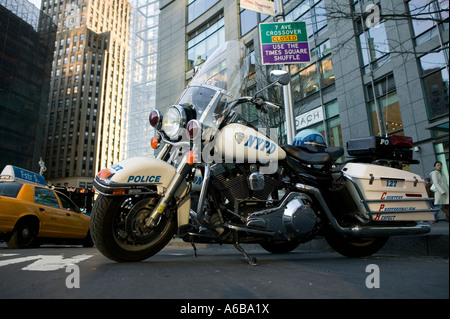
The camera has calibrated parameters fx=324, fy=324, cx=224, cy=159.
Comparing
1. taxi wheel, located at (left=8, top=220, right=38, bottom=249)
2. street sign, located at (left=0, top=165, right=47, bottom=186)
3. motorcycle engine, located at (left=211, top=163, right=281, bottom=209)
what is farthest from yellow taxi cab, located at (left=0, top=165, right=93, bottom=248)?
motorcycle engine, located at (left=211, top=163, right=281, bottom=209)

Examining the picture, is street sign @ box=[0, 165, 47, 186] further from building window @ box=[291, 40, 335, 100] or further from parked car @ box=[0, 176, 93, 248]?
building window @ box=[291, 40, 335, 100]

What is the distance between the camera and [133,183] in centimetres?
271

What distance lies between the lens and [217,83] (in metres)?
3.37

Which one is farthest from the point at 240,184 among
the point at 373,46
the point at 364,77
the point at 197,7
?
the point at 197,7

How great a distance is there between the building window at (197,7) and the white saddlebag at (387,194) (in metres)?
28.0

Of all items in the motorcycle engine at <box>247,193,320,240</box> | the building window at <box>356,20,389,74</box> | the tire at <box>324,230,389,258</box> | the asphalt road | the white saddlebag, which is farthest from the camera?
the building window at <box>356,20,389,74</box>

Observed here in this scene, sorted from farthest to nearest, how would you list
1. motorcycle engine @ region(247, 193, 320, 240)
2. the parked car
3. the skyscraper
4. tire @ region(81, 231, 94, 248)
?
1. the skyscraper
2. tire @ region(81, 231, 94, 248)
3. the parked car
4. motorcycle engine @ region(247, 193, 320, 240)

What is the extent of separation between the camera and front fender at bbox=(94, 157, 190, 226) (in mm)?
2668

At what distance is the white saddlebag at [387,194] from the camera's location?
3289mm

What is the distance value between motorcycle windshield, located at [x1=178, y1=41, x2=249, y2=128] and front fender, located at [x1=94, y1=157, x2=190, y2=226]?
0.60 metres

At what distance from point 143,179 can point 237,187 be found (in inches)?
32.9

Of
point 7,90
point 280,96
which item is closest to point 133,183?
point 280,96

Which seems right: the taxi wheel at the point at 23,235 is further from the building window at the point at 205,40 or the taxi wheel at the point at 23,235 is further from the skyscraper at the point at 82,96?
the skyscraper at the point at 82,96

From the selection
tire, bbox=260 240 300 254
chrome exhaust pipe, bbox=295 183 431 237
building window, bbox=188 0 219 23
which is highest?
building window, bbox=188 0 219 23
